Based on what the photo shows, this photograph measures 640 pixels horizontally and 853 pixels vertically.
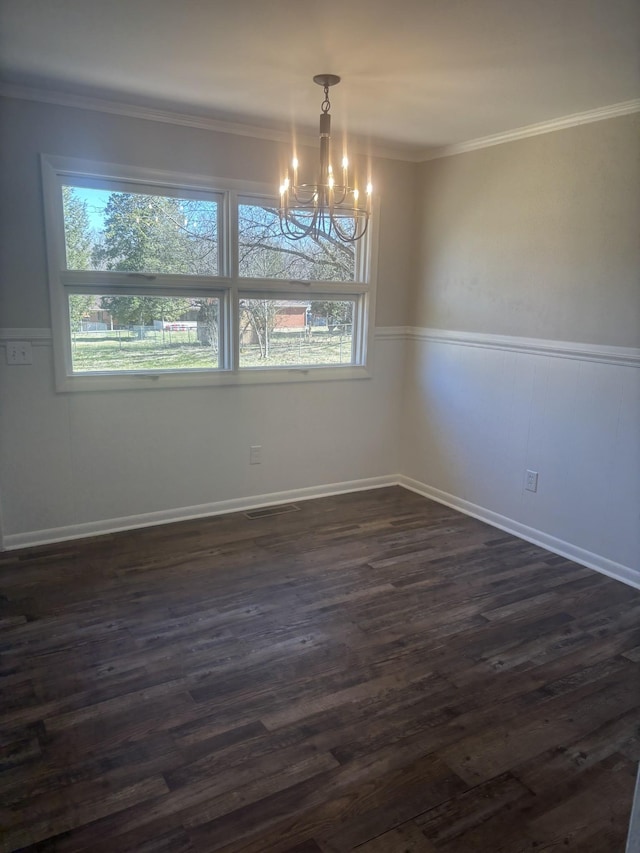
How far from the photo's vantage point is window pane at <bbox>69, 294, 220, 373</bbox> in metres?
3.46

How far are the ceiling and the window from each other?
509 mm

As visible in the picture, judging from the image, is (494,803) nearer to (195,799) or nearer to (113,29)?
(195,799)

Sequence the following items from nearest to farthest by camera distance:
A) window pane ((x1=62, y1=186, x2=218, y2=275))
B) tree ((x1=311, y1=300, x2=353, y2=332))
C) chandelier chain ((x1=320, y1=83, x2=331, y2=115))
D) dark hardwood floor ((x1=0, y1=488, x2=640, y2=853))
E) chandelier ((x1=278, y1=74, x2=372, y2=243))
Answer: dark hardwood floor ((x1=0, y1=488, x2=640, y2=853)), chandelier ((x1=278, y1=74, x2=372, y2=243)), chandelier chain ((x1=320, y1=83, x2=331, y2=115)), window pane ((x1=62, y1=186, x2=218, y2=275)), tree ((x1=311, y1=300, x2=353, y2=332))

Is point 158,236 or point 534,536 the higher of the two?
point 158,236

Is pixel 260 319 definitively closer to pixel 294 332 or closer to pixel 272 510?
pixel 294 332

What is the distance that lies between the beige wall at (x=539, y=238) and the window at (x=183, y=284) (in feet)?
2.02

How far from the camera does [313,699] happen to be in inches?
87.6

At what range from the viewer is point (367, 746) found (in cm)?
200

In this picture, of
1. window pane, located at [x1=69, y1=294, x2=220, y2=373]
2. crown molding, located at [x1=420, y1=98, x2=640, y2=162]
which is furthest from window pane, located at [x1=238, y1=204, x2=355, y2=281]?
crown molding, located at [x1=420, y1=98, x2=640, y2=162]

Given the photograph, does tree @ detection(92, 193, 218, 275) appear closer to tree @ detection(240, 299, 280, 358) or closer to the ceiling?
tree @ detection(240, 299, 280, 358)

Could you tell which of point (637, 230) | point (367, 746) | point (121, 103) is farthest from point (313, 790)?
point (121, 103)

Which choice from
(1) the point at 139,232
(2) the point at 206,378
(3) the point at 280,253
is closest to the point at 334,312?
(3) the point at 280,253

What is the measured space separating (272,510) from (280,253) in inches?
70.1

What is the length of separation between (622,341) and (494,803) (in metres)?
2.34
